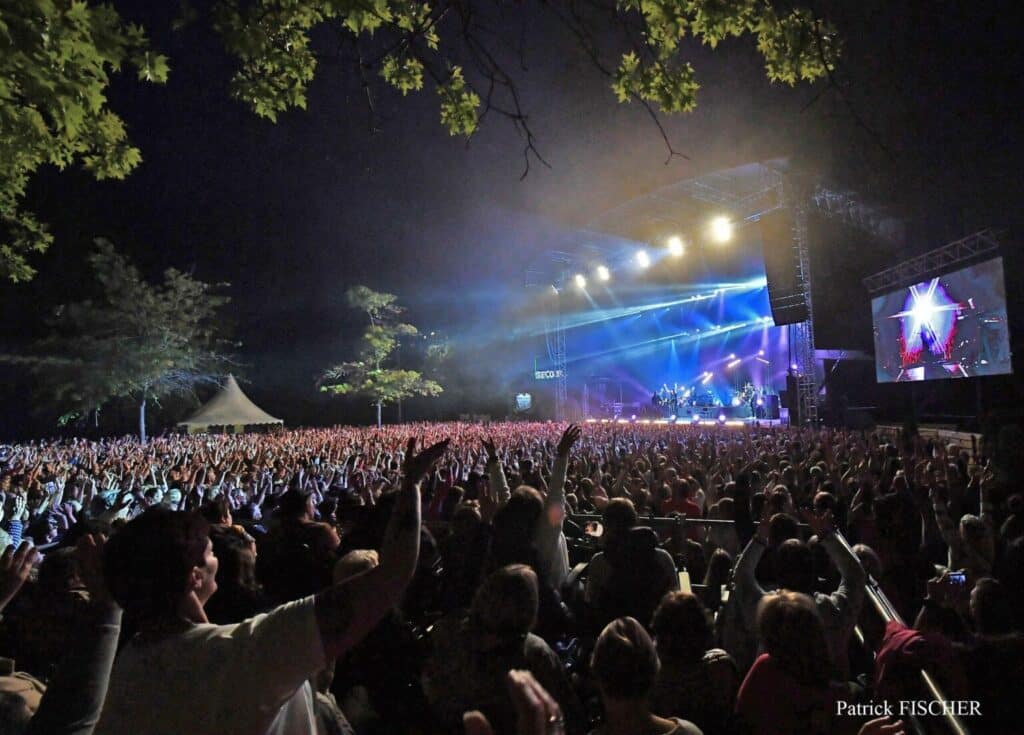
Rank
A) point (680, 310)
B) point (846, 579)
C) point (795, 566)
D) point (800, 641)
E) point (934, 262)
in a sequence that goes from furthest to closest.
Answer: point (680, 310) → point (934, 262) → point (846, 579) → point (795, 566) → point (800, 641)

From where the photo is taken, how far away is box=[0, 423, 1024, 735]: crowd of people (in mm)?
1344

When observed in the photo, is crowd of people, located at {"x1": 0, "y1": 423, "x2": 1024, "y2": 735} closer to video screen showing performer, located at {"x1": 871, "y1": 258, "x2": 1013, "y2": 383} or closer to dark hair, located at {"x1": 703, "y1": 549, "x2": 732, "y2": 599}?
dark hair, located at {"x1": 703, "y1": 549, "x2": 732, "y2": 599}

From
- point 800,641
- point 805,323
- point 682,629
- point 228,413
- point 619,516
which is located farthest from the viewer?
point 228,413

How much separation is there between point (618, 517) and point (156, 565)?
97.5 inches

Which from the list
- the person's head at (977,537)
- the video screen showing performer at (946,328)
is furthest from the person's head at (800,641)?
the video screen showing performer at (946,328)

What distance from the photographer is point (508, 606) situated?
2115 millimetres

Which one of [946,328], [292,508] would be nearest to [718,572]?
[292,508]

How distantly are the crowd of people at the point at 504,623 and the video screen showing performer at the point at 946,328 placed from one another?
34.5 ft

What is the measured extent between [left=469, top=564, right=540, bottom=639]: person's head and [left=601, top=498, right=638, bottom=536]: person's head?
4.14 feet

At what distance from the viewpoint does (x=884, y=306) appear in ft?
Answer: 57.7

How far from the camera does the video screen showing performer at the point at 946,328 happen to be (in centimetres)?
1311

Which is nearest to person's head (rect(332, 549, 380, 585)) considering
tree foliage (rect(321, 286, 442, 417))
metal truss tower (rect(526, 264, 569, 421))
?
metal truss tower (rect(526, 264, 569, 421))

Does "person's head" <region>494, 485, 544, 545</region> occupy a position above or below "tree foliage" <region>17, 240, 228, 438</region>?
below

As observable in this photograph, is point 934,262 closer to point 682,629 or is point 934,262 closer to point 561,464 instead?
point 561,464
